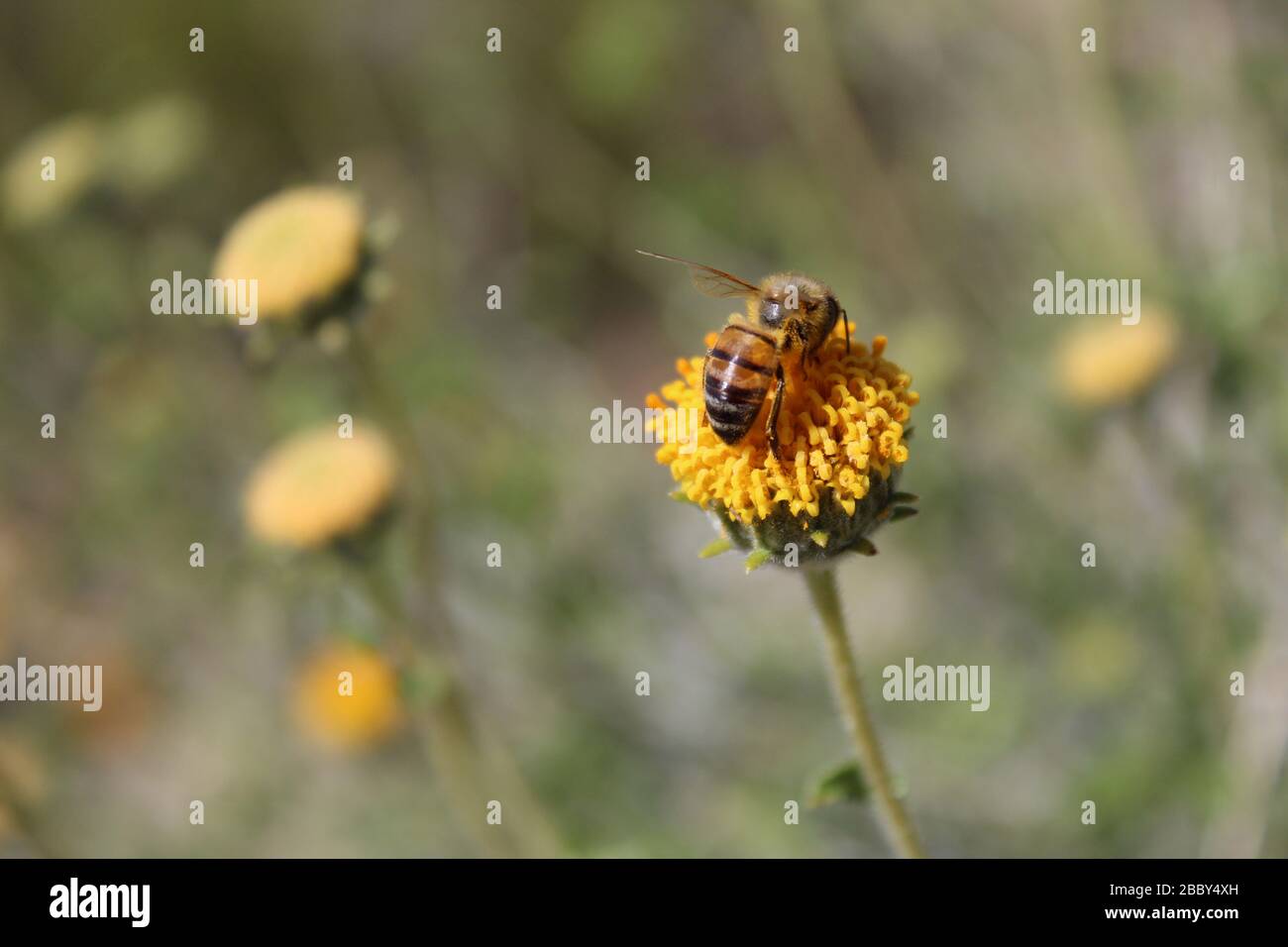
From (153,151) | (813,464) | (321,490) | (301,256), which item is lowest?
(813,464)

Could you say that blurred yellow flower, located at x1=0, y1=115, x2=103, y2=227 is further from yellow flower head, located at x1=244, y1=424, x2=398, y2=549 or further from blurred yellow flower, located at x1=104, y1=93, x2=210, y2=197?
yellow flower head, located at x1=244, y1=424, x2=398, y2=549

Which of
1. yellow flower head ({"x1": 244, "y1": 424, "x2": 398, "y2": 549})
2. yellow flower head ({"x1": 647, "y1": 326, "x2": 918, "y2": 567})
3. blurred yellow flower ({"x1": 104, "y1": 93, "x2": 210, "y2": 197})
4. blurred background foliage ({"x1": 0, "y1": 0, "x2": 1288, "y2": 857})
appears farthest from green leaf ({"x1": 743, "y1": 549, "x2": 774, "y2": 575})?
blurred yellow flower ({"x1": 104, "y1": 93, "x2": 210, "y2": 197})

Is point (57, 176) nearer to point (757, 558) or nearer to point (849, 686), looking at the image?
point (757, 558)

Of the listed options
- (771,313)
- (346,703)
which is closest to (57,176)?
(346,703)

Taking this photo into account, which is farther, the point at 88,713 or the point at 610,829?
the point at 88,713

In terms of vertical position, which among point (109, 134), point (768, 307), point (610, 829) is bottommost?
point (610, 829)

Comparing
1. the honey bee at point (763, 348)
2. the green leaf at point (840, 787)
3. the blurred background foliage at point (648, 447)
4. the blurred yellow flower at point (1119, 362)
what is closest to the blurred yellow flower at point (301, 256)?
the blurred background foliage at point (648, 447)

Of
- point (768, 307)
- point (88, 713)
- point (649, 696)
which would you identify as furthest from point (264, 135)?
point (768, 307)

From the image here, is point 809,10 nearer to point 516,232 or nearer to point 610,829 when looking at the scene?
point 610,829
